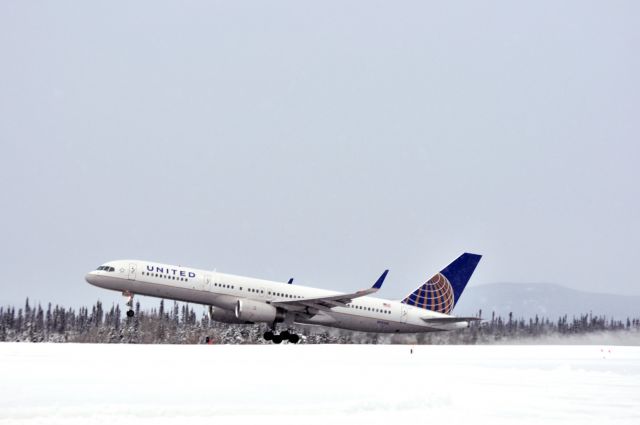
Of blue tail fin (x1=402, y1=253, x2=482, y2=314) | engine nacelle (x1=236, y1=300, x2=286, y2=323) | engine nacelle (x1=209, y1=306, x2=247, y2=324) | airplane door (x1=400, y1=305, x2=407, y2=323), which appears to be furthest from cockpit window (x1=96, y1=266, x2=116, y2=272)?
blue tail fin (x1=402, y1=253, x2=482, y2=314)

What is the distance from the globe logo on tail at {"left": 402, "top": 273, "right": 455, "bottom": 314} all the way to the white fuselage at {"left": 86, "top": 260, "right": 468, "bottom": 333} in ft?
16.4

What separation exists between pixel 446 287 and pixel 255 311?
19584 mm

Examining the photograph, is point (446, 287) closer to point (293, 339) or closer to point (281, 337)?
point (293, 339)

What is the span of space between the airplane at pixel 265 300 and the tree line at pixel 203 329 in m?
2.12

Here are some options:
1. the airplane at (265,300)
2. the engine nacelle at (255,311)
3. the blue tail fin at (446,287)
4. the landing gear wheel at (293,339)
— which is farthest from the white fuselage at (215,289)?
the blue tail fin at (446,287)

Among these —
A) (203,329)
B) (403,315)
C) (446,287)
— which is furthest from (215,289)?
(203,329)

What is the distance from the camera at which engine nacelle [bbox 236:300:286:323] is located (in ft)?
167
